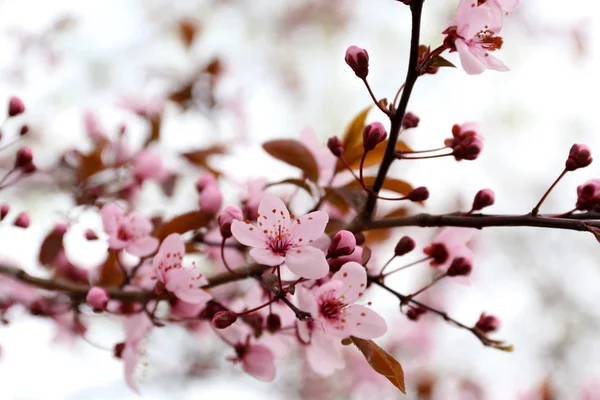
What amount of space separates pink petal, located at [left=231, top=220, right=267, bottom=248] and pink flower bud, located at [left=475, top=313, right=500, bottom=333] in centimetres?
38

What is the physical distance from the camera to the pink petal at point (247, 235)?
0.71 meters

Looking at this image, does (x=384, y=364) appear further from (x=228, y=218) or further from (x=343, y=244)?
(x=228, y=218)

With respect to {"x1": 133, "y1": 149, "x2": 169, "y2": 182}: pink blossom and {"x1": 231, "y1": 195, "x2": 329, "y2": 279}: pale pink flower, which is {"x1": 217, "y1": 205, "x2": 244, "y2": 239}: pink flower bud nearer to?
{"x1": 231, "y1": 195, "x2": 329, "y2": 279}: pale pink flower

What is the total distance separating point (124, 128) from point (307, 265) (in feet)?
2.37

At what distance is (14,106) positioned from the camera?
1055mm

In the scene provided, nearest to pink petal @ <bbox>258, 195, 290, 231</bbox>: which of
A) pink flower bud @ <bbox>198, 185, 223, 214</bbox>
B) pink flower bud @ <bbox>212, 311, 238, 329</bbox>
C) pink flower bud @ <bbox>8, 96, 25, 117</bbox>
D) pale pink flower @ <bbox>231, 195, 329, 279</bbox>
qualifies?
pale pink flower @ <bbox>231, 195, 329, 279</bbox>

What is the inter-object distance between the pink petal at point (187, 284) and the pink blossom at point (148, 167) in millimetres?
506

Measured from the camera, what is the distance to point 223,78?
174 centimetres

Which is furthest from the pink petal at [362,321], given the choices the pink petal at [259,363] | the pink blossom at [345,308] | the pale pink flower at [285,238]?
the pink petal at [259,363]

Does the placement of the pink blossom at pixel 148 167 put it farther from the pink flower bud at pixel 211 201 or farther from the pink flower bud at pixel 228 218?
the pink flower bud at pixel 228 218

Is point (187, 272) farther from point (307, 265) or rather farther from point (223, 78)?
point (223, 78)

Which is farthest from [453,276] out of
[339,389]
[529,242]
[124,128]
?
[529,242]

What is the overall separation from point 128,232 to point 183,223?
0.08 m

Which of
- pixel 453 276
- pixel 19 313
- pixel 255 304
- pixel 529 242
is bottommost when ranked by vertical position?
pixel 529 242
